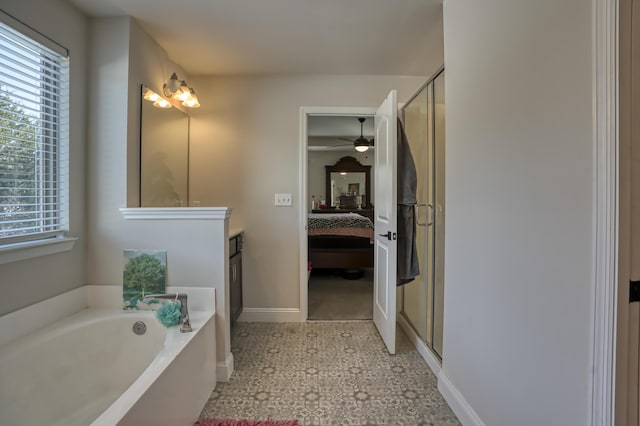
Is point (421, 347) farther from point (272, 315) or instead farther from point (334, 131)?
point (334, 131)

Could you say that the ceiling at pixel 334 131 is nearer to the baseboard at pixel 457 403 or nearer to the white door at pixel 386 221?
the white door at pixel 386 221

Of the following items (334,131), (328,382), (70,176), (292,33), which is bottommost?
(328,382)

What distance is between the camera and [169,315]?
62.3 inches

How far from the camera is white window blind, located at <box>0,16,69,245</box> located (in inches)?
54.5

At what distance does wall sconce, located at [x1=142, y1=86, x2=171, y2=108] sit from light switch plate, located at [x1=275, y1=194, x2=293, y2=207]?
114cm

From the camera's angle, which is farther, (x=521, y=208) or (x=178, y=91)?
(x=178, y=91)

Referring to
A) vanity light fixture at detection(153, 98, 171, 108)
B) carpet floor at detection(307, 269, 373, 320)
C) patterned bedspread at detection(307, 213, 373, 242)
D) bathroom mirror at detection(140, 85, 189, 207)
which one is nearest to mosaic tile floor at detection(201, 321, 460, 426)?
carpet floor at detection(307, 269, 373, 320)

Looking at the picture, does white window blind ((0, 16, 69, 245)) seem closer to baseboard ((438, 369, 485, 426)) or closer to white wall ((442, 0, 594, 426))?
white wall ((442, 0, 594, 426))

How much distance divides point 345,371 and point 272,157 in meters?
1.84

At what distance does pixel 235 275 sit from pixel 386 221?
1304mm

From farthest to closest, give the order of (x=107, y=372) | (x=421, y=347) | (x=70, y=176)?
(x=421, y=347), (x=70, y=176), (x=107, y=372)

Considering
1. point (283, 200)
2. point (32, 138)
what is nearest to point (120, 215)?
point (32, 138)

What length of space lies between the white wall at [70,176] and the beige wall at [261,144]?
98 centimetres

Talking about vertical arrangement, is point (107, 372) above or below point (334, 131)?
below
